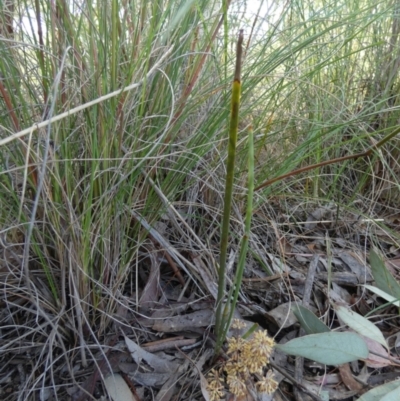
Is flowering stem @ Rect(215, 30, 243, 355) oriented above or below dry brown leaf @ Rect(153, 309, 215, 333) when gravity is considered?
above

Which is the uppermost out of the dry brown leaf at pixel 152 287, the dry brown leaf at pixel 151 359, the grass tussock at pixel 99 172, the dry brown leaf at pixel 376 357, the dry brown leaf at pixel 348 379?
the grass tussock at pixel 99 172

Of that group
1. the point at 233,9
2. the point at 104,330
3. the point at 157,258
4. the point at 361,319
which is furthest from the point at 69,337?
the point at 233,9

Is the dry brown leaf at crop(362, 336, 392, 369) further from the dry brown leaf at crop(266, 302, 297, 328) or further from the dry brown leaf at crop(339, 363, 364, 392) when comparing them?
the dry brown leaf at crop(266, 302, 297, 328)

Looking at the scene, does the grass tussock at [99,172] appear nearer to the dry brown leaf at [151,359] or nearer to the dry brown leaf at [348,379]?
the dry brown leaf at [151,359]

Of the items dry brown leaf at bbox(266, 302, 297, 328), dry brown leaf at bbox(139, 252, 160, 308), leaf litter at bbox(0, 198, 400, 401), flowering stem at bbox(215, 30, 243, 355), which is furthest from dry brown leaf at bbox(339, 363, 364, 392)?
dry brown leaf at bbox(139, 252, 160, 308)

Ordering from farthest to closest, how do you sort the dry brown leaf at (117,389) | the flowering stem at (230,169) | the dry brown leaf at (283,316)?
the dry brown leaf at (283,316) < the dry brown leaf at (117,389) < the flowering stem at (230,169)

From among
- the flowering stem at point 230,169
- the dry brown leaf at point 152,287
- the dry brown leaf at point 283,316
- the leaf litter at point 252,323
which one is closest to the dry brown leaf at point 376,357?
the leaf litter at point 252,323

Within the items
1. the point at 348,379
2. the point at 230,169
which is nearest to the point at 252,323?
the point at 348,379

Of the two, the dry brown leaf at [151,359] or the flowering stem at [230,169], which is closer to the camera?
the flowering stem at [230,169]

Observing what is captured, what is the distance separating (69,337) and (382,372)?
22.5 inches

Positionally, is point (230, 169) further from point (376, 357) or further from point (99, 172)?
point (376, 357)

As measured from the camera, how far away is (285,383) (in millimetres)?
693

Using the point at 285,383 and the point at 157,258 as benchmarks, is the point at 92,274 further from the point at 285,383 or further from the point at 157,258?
the point at 285,383

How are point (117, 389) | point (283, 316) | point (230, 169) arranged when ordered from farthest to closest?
point (283, 316) < point (117, 389) < point (230, 169)
